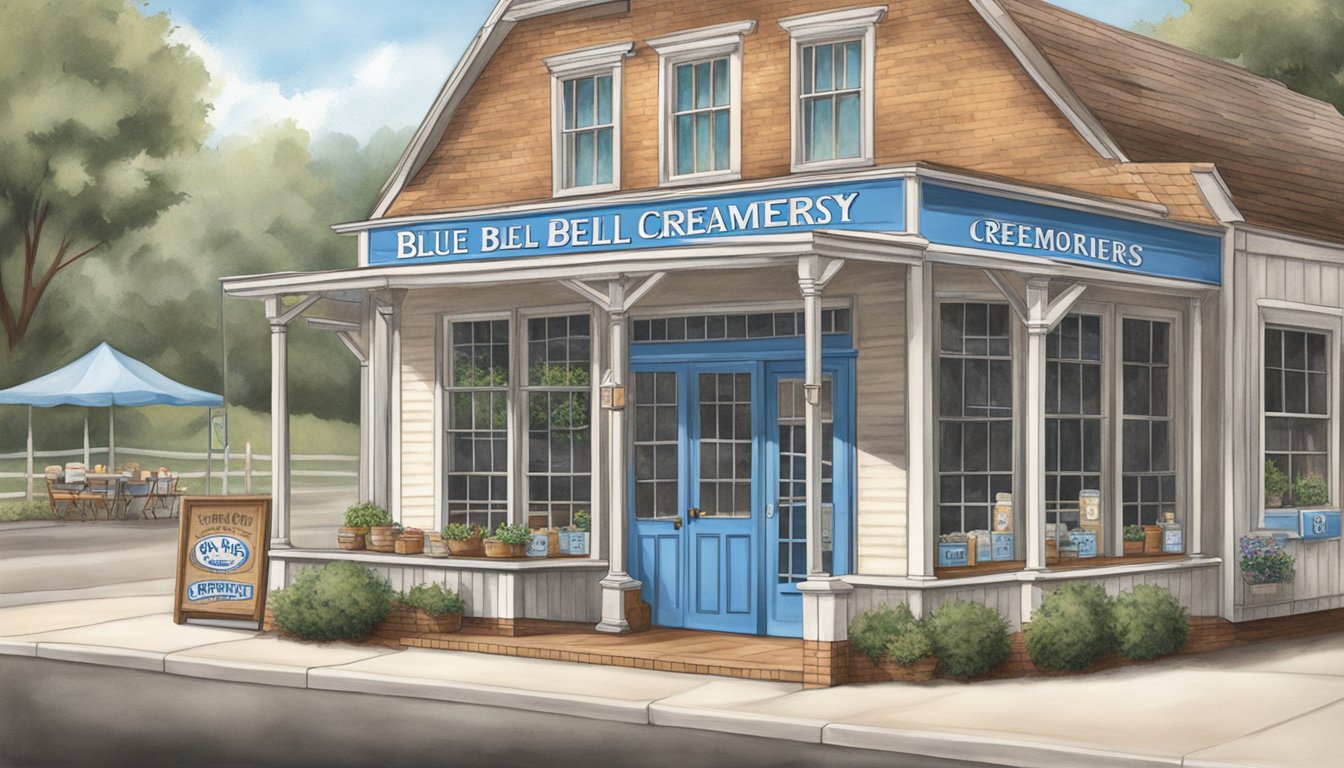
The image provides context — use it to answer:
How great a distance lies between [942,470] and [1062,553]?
4.90ft

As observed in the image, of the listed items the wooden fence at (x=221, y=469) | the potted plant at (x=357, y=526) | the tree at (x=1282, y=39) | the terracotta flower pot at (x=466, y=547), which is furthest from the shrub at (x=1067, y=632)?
the wooden fence at (x=221, y=469)

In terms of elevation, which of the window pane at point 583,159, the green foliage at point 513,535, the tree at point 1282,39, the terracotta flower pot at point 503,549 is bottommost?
the terracotta flower pot at point 503,549

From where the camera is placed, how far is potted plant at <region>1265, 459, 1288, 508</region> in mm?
16734

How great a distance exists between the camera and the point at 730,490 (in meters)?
15.6

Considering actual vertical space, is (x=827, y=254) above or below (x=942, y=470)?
above

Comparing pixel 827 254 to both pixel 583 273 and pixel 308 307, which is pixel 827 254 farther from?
pixel 308 307

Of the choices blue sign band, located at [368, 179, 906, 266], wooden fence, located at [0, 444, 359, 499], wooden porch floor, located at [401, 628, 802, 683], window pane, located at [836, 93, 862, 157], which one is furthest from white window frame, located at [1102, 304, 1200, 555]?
wooden fence, located at [0, 444, 359, 499]

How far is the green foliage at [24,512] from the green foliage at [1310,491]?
25.7 meters

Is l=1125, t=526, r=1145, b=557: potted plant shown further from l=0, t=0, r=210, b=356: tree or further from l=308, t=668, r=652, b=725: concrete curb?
l=0, t=0, r=210, b=356: tree

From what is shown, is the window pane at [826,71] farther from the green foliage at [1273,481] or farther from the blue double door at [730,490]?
the green foliage at [1273,481]

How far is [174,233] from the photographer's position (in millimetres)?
63656

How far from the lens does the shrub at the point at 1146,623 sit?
1426cm

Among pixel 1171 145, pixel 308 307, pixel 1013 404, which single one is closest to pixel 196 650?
pixel 308 307

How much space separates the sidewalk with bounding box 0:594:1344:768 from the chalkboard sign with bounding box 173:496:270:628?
0.36 m
